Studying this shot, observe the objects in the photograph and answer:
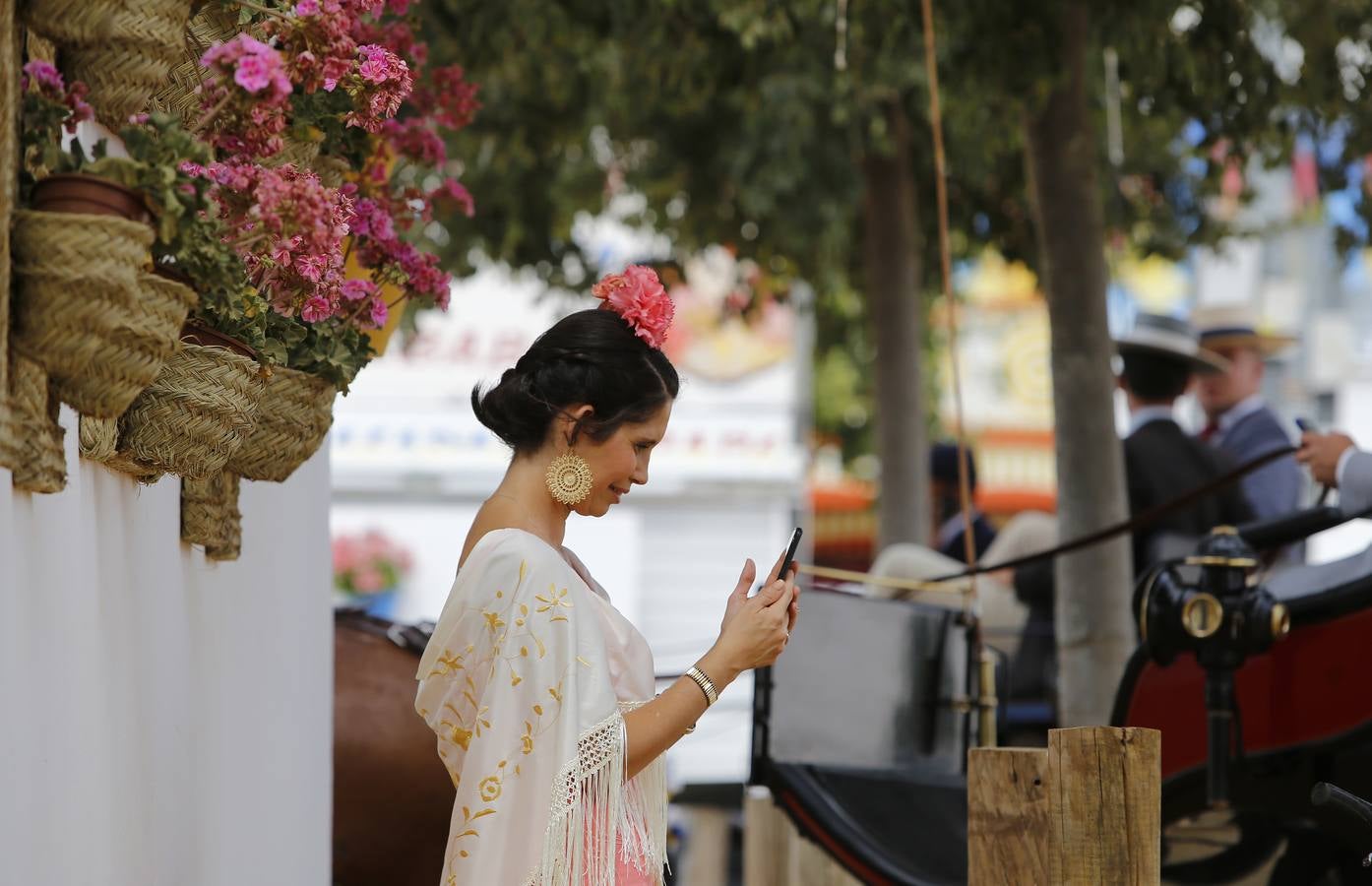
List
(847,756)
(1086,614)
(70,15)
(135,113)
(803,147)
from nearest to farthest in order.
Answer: (70,15), (135,113), (847,756), (1086,614), (803,147)

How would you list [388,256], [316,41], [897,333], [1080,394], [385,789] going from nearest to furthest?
[316,41] < [388,256] < [385,789] < [1080,394] < [897,333]

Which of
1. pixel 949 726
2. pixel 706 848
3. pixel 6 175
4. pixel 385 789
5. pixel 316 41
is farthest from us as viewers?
pixel 706 848

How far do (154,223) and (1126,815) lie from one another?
1853 mm

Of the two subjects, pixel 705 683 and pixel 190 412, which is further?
pixel 705 683

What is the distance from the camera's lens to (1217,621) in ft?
16.6

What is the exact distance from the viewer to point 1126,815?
313 cm

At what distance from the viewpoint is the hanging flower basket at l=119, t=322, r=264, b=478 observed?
9.12 feet

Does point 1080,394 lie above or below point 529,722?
above

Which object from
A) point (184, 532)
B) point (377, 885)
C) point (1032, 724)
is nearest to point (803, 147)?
point (1032, 724)

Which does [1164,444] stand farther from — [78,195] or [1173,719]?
[78,195]

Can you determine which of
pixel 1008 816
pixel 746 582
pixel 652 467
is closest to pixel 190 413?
pixel 746 582

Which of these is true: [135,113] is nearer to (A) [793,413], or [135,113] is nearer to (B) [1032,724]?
(B) [1032,724]

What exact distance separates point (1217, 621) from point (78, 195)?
142 inches

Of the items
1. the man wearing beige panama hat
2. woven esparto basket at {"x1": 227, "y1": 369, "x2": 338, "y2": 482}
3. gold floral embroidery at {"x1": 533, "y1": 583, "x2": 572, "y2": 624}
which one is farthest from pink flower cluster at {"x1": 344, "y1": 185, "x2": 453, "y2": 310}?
the man wearing beige panama hat
